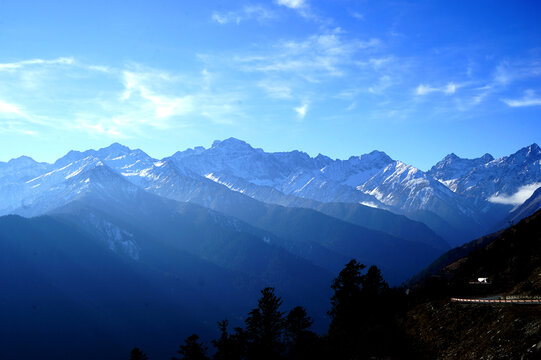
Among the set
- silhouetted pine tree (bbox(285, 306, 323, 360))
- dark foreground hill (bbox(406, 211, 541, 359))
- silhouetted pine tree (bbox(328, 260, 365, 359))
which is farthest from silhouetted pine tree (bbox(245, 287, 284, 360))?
dark foreground hill (bbox(406, 211, 541, 359))

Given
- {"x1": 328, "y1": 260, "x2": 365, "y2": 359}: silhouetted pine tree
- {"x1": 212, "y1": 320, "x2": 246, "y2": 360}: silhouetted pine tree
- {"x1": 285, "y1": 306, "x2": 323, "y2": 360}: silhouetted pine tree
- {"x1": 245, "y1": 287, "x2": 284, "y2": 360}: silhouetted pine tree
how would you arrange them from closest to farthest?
{"x1": 285, "y1": 306, "x2": 323, "y2": 360}: silhouetted pine tree
{"x1": 328, "y1": 260, "x2": 365, "y2": 359}: silhouetted pine tree
{"x1": 212, "y1": 320, "x2": 246, "y2": 360}: silhouetted pine tree
{"x1": 245, "y1": 287, "x2": 284, "y2": 360}: silhouetted pine tree

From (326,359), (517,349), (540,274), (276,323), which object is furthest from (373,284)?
(517,349)

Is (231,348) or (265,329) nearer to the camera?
(231,348)

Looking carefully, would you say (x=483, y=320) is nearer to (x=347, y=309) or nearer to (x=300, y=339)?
(x=300, y=339)

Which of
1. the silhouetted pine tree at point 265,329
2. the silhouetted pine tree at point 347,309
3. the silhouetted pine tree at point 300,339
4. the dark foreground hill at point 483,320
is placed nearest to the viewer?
the dark foreground hill at point 483,320

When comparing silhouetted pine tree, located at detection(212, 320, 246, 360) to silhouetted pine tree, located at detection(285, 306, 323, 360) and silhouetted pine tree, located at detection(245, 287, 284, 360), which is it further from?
silhouetted pine tree, located at detection(285, 306, 323, 360)

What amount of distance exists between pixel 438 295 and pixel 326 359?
17.1 m

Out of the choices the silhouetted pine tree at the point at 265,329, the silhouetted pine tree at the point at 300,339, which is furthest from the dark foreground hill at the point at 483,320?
the silhouetted pine tree at the point at 265,329

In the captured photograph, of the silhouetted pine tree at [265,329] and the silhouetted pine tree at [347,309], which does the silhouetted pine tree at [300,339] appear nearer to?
the silhouetted pine tree at [265,329]

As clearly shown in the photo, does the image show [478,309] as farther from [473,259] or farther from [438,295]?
[473,259]

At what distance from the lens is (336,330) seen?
78.1 metres

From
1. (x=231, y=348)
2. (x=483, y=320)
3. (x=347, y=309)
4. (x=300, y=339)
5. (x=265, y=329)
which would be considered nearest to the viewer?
(x=483, y=320)

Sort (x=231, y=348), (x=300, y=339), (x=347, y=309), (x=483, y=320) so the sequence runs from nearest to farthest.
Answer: (x=483, y=320) < (x=231, y=348) < (x=300, y=339) < (x=347, y=309)

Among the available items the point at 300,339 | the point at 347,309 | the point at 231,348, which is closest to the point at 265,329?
the point at 300,339
